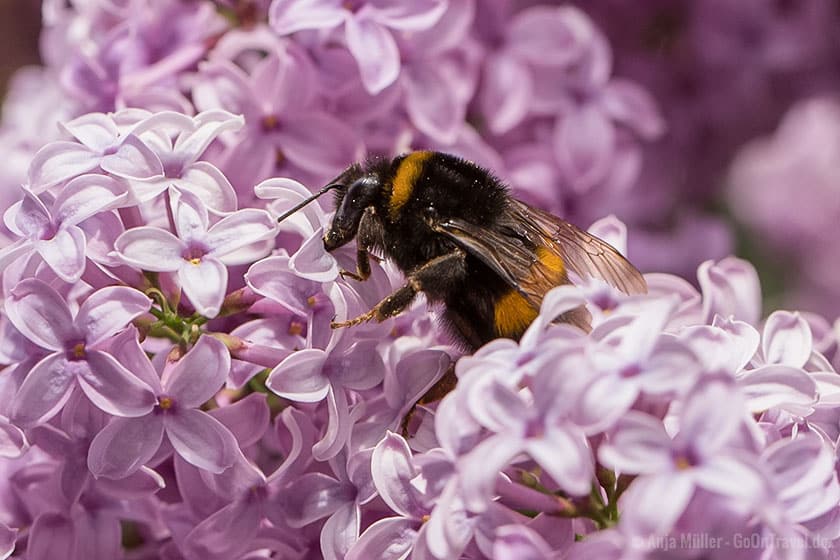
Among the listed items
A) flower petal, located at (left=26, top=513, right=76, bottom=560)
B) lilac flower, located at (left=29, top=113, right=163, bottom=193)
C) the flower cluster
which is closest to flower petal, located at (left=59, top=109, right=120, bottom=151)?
lilac flower, located at (left=29, top=113, right=163, bottom=193)

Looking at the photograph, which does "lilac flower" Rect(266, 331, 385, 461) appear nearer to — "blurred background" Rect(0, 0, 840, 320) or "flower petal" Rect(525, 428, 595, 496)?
"flower petal" Rect(525, 428, 595, 496)

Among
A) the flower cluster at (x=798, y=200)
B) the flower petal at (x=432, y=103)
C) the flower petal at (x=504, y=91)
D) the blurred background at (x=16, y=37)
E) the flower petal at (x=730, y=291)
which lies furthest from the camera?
the flower cluster at (x=798, y=200)

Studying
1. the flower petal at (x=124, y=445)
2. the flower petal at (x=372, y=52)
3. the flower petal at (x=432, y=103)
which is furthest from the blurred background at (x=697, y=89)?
the flower petal at (x=124, y=445)

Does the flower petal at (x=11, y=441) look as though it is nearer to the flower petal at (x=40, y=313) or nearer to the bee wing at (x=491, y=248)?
the flower petal at (x=40, y=313)

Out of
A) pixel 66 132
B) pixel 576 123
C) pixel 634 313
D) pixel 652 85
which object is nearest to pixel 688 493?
pixel 634 313

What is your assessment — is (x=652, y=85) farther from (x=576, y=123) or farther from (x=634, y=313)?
(x=634, y=313)

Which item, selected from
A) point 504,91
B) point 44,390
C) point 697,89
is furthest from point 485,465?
point 697,89
